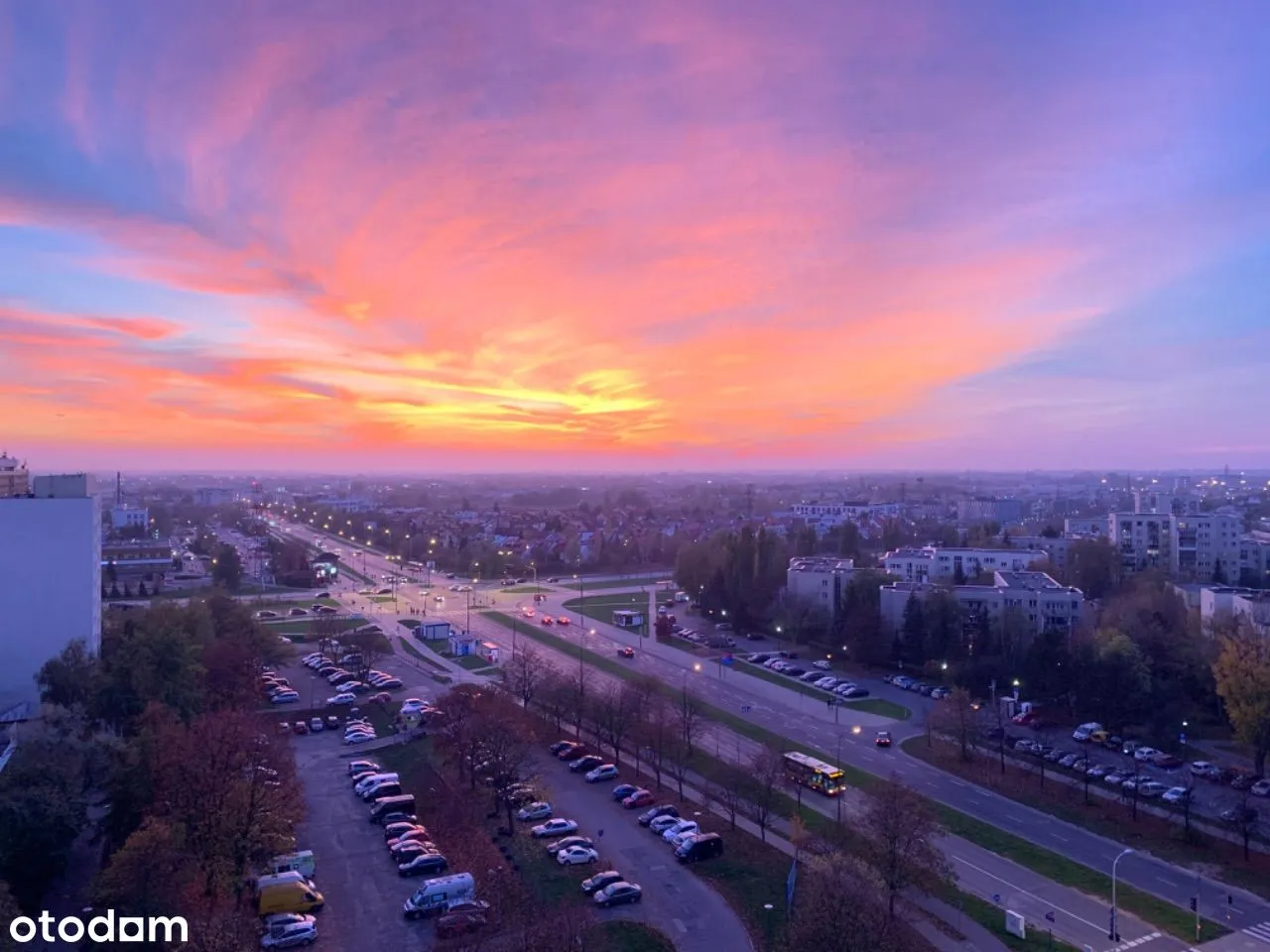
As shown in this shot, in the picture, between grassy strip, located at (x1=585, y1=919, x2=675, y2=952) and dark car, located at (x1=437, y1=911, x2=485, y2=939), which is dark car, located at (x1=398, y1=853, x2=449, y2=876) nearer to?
dark car, located at (x1=437, y1=911, x2=485, y2=939)

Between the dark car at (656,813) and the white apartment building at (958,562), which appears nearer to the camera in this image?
the dark car at (656,813)

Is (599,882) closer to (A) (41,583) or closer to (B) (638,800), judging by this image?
(B) (638,800)

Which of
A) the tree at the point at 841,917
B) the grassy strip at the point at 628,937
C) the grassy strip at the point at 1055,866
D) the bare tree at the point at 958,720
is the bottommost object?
the grassy strip at the point at 1055,866

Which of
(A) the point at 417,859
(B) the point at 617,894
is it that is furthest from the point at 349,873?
(B) the point at 617,894

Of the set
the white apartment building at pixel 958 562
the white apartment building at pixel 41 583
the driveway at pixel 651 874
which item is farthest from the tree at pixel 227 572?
the white apartment building at pixel 958 562

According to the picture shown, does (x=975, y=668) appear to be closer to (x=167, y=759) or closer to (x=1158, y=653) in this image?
(x=1158, y=653)

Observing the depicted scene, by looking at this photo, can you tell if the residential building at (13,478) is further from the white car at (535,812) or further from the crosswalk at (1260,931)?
the crosswalk at (1260,931)
